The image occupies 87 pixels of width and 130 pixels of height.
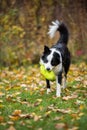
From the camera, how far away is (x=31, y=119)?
22.8ft

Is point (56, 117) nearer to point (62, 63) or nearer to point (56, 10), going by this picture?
point (62, 63)

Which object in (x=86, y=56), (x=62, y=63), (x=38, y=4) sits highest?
(x=38, y=4)

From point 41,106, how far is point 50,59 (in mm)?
1068

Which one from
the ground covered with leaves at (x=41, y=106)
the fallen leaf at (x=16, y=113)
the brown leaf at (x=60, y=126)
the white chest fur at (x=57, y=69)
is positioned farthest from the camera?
the white chest fur at (x=57, y=69)

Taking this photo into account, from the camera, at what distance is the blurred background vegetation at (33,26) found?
55.3 feet

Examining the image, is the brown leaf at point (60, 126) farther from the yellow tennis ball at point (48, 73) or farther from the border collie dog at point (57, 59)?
the yellow tennis ball at point (48, 73)

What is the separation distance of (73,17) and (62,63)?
8.30 m

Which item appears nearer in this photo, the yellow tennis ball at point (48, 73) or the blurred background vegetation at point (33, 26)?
the yellow tennis ball at point (48, 73)

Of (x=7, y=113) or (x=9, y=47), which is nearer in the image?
(x=7, y=113)

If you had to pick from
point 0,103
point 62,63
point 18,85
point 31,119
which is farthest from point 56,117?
point 18,85

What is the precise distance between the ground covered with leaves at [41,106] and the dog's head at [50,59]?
661 millimetres

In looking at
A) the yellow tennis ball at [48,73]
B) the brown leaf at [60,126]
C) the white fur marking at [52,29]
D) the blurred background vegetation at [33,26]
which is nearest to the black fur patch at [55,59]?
the yellow tennis ball at [48,73]

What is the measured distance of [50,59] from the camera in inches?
333

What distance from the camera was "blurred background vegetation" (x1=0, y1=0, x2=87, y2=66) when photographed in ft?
55.3
